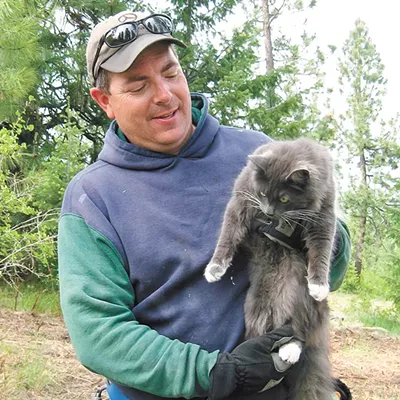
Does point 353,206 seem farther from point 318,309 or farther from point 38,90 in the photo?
point 318,309

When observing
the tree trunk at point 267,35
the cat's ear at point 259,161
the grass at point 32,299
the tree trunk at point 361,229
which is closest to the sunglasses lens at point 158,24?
the cat's ear at point 259,161

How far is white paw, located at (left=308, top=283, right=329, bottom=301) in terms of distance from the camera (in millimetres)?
2264

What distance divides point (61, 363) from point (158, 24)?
13.7 feet

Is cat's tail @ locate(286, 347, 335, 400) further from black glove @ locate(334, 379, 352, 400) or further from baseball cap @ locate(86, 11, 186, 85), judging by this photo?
baseball cap @ locate(86, 11, 186, 85)

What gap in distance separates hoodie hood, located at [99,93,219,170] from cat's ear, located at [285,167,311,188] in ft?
1.42

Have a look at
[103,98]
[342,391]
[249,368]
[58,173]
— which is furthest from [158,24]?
[58,173]

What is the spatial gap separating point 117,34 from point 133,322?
1.26 m

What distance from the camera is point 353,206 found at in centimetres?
2264

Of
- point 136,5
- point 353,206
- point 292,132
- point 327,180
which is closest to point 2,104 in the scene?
point 136,5

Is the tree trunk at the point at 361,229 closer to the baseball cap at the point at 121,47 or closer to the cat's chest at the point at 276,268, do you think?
the cat's chest at the point at 276,268

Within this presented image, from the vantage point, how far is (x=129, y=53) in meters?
2.24

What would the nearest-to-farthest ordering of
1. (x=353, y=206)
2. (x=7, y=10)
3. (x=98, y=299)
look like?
1. (x=98, y=299)
2. (x=7, y=10)
3. (x=353, y=206)

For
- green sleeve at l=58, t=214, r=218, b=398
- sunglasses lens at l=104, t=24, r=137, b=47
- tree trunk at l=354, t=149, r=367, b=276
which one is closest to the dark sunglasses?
sunglasses lens at l=104, t=24, r=137, b=47

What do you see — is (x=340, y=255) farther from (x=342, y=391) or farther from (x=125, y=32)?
(x=125, y=32)
